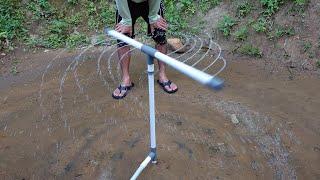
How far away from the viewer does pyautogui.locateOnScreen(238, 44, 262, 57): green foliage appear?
14.2 ft

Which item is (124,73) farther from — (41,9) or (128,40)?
(41,9)

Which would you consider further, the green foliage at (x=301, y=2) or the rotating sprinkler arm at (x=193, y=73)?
the green foliage at (x=301, y=2)

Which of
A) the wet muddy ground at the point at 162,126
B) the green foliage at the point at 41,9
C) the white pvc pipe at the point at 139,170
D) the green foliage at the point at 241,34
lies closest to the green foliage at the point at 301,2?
the green foliage at the point at 241,34

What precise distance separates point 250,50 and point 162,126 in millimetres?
1539

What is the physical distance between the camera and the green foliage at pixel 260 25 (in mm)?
4457

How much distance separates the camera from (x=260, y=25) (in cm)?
448

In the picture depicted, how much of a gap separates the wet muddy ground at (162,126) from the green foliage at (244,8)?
2.27ft

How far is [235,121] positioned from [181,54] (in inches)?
51.2

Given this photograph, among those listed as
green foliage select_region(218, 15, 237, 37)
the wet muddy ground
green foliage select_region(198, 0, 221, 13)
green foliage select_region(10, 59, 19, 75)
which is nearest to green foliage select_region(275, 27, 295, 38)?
the wet muddy ground

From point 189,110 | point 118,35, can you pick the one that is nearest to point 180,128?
point 189,110

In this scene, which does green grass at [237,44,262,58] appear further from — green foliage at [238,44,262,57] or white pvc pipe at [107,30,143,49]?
white pvc pipe at [107,30,143,49]

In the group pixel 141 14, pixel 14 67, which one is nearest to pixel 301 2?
pixel 141 14

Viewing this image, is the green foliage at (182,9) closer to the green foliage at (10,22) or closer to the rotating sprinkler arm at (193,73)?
the green foliage at (10,22)

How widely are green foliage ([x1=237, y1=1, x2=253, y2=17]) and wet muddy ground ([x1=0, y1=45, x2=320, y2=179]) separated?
0.69 metres
